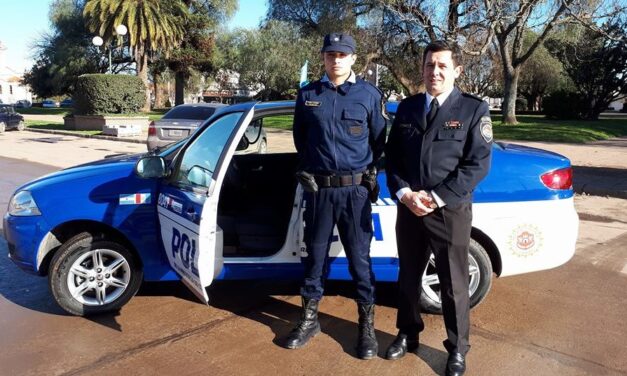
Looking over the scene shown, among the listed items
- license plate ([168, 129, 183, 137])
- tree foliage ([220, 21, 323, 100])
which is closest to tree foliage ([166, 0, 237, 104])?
tree foliage ([220, 21, 323, 100])

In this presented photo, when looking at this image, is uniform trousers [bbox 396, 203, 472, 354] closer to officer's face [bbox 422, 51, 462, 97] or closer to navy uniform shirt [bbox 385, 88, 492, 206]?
navy uniform shirt [bbox 385, 88, 492, 206]

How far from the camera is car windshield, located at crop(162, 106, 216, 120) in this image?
13.8 m

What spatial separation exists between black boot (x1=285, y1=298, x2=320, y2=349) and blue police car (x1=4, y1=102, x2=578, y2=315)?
0.38m

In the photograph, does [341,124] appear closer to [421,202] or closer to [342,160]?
[342,160]

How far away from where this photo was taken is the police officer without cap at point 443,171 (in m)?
2.98

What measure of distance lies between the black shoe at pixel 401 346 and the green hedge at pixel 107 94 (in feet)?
82.4

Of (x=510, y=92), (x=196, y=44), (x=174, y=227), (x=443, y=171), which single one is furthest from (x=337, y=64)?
(x=196, y=44)

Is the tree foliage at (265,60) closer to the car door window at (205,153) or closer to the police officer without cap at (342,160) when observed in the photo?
the car door window at (205,153)

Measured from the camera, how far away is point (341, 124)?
3.31m

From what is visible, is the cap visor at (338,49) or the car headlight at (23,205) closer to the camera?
the cap visor at (338,49)

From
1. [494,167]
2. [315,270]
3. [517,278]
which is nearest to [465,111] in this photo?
[494,167]

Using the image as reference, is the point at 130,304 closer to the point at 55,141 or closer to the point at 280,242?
the point at 280,242

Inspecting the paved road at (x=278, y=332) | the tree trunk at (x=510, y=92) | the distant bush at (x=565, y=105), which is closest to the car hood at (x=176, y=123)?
the paved road at (x=278, y=332)

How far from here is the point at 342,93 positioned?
3.35 m
